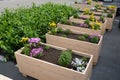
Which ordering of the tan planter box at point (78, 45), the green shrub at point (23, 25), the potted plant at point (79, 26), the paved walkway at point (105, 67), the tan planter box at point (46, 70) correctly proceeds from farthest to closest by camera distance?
1. the potted plant at point (79, 26)
2. the green shrub at point (23, 25)
3. the tan planter box at point (78, 45)
4. the paved walkway at point (105, 67)
5. the tan planter box at point (46, 70)

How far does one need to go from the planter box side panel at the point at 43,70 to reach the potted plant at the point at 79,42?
1.01 meters

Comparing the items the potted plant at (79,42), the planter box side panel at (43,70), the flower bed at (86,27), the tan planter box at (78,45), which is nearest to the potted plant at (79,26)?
the flower bed at (86,27)

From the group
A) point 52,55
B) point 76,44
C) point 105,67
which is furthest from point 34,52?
point 105,67

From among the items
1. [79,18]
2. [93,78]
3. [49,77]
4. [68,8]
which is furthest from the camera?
[68,8]

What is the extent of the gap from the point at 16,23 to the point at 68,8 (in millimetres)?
2379

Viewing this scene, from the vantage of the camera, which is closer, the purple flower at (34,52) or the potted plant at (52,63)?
the potted plant at (52,63)

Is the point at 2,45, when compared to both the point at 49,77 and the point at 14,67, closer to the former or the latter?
the point at 14,67

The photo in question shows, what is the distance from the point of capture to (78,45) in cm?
320

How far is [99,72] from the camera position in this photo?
3.04 meters

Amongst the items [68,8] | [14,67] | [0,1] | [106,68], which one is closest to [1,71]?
[14,67]

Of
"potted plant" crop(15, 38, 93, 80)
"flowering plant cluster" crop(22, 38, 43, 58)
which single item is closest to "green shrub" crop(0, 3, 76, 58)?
"flowering plant cluster" crop(22, 38, 43, 58)

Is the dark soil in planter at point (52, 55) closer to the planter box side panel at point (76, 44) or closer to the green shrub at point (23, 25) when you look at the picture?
the planter box side panel at point (76, 44)

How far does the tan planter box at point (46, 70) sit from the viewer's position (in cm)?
226

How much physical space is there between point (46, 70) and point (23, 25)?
1.64 metres
